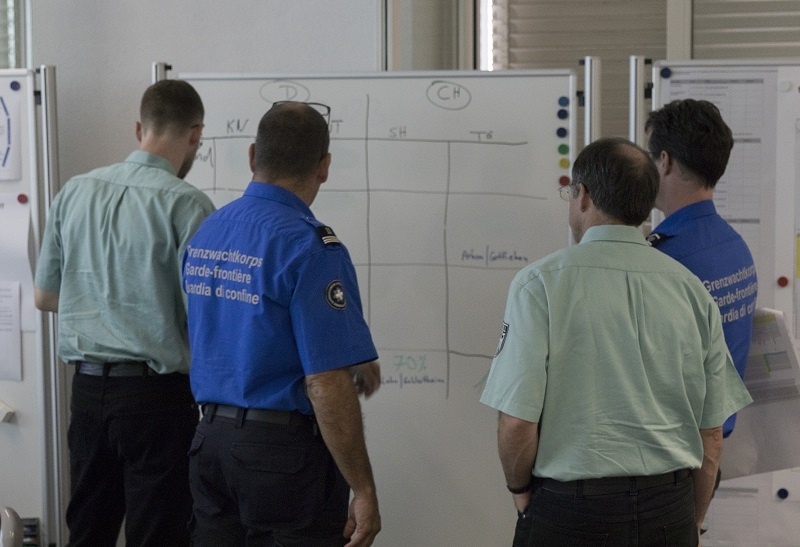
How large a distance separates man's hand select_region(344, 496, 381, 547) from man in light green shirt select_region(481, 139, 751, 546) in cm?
31

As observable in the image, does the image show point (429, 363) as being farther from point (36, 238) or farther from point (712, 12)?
point (712, 12)

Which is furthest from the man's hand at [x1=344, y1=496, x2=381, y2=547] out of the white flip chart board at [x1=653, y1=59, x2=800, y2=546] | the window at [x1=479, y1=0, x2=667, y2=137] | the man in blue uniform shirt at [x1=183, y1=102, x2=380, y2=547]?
the window at [x1=479, y1=0, x2=667, y2=137]

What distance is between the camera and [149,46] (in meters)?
3.50

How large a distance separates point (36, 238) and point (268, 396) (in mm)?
1735

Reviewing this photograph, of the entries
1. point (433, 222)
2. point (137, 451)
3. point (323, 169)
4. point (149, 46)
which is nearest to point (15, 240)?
point (149, 46)

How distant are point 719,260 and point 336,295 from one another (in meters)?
0.84

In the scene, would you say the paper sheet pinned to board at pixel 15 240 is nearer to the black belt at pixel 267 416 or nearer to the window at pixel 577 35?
the black belt at pixel 267 416

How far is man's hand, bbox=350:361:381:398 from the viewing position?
6.40 feet

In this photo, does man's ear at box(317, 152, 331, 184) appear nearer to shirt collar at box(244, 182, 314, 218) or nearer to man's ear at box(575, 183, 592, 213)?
shirt collar at box(244, 182, 314, 218)

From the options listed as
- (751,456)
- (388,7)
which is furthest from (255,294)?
(388,7)

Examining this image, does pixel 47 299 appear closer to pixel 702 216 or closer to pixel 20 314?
pixel 20 314

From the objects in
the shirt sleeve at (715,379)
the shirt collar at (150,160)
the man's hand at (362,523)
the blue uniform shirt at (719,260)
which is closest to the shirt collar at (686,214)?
the blue uniform shirt at (719,260)

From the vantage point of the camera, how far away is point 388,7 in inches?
134

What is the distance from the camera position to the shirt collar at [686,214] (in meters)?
2.02
